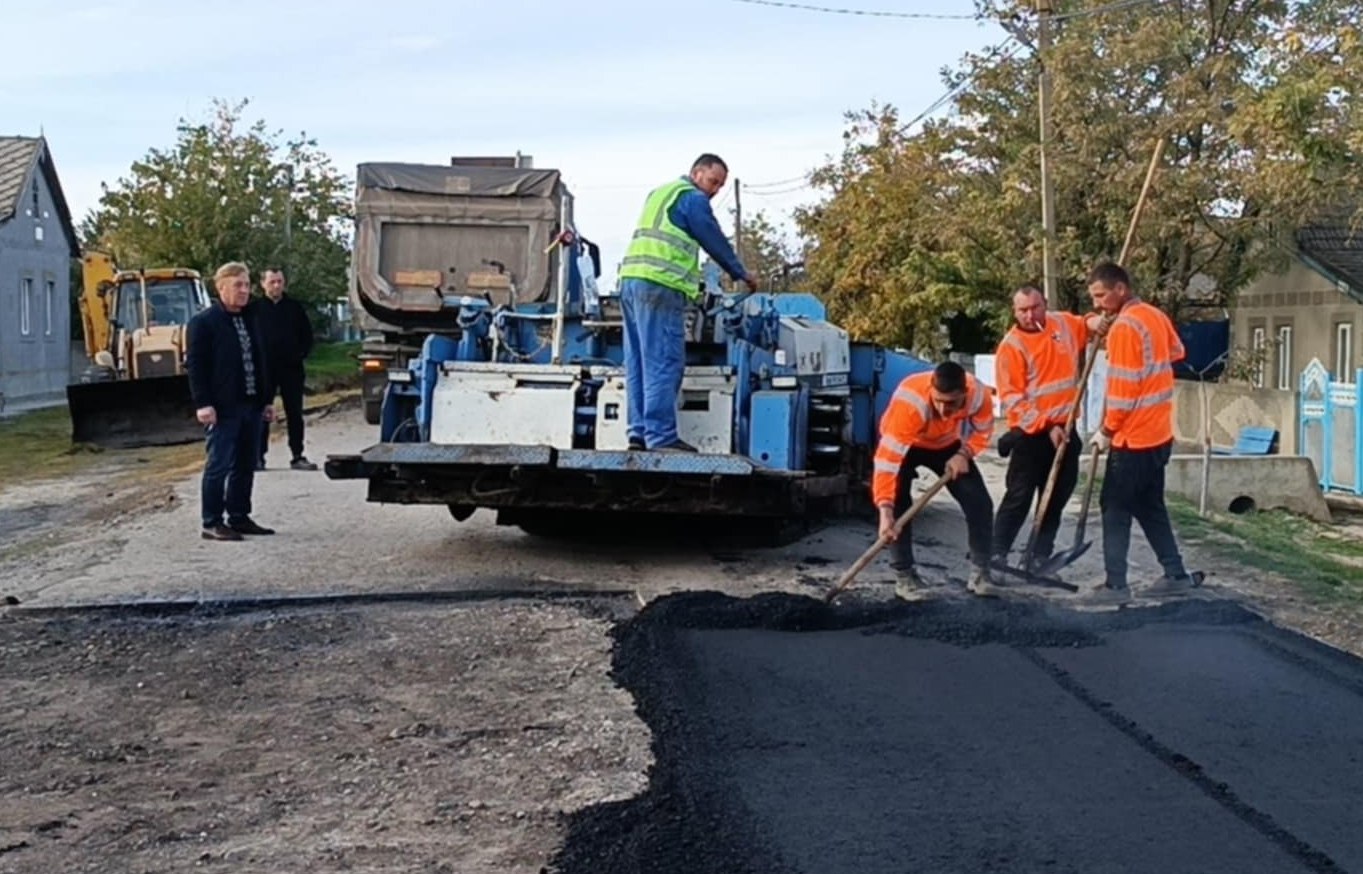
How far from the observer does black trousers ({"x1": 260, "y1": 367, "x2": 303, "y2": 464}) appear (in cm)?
1365

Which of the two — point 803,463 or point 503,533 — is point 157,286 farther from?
point 803,463

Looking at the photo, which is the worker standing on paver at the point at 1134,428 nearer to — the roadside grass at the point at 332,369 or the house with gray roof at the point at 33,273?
the roadside grass at the point at 332,369

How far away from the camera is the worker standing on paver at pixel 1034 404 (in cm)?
883

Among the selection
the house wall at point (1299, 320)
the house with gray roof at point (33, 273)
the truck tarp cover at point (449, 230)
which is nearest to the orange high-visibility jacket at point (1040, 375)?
the truck tarp cover at point (449, 230)

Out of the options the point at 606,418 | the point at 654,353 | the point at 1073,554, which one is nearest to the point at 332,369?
the point at 606,418

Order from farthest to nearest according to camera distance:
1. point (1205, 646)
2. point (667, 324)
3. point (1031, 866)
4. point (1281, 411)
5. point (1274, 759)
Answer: point (1281, 411), point (667, 324), point (1205, 646), point (1274, 759), point (1031, 866)

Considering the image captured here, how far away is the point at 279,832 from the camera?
15.5 feet

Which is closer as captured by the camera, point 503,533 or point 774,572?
point 774,572

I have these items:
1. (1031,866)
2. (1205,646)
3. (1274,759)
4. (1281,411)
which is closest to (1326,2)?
(1281,411)

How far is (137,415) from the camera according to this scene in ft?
66.1

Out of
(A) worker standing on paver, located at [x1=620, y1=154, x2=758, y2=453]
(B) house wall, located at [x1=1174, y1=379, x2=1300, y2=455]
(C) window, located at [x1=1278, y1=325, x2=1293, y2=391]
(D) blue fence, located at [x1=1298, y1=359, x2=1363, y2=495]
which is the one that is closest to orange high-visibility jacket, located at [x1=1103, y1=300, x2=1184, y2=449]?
(A) worker standing on paver, located at [x1=620, y1=154, x2=758, y2=453]

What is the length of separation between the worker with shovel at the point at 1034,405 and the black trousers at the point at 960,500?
32cm

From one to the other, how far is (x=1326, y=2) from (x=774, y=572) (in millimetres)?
10820

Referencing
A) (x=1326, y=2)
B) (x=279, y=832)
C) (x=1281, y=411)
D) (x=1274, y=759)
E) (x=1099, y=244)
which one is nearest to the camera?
(x=279, y=832)
